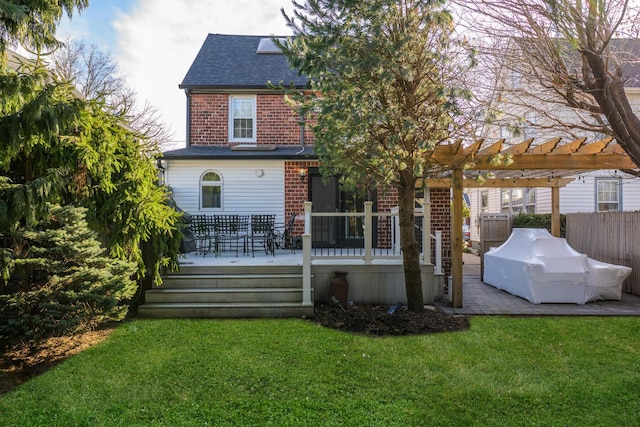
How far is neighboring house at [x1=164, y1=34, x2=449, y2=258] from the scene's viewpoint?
9852mm

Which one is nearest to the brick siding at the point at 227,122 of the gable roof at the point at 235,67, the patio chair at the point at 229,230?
the gable roof at the point at 235,67

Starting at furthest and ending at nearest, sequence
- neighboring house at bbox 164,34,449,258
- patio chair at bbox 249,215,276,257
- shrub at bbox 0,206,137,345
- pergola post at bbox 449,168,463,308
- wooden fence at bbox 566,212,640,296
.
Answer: neighboring house at bbox 164,34,449,258
patio chair at bbox 249,215,276,257
wooden fence at bbox 566,212,640,296
pergola post at bbox 449,168,463,308
shrub at bbox 0,206,137,345

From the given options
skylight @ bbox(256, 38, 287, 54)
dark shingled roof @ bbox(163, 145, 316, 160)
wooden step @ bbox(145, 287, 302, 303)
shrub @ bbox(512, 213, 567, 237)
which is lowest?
wooden step @ bbox(145, 287, 302, 303)

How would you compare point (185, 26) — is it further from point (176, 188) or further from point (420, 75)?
point (420, 75)

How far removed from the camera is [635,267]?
25.1 ft

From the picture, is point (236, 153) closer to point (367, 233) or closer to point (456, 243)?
point (367, 233)

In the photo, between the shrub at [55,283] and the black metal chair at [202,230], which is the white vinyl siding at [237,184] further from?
the shrub at [55,283]

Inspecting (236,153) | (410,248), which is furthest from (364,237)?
(236,153)

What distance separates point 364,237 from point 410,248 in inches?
62.8

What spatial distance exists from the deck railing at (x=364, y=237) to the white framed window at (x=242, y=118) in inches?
133

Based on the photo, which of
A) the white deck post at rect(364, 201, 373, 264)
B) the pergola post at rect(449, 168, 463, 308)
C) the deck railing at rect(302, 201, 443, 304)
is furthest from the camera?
the white deck post at rect(364, 201, 373, 264)

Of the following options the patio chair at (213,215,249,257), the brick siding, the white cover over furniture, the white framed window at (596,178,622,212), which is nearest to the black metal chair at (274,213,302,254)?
the patio chair at (213,215,249,257)

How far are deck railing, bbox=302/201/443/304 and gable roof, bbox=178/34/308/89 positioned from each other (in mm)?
4388

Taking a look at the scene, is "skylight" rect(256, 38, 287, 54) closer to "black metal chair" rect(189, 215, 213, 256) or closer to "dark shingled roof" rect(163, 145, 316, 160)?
"dark shingled roof" rect(163, 145, 316, 160)
